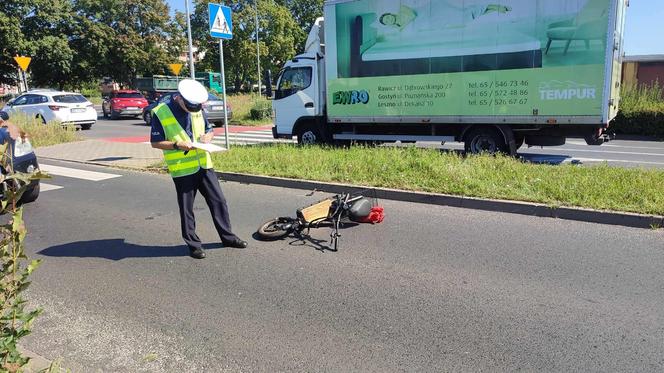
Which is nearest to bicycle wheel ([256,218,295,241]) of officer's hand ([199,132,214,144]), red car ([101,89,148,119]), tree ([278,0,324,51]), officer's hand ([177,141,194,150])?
officer's hand ([199,132,214,144])

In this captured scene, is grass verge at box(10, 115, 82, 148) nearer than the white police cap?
No

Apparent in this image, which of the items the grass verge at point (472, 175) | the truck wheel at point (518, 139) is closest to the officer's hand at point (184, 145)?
the grass verge at point (472, 175)

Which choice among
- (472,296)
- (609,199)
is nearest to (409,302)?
(472,296)

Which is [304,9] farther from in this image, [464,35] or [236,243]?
[236,243]

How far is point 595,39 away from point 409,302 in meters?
7.74

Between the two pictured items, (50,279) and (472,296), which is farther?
(50,279)

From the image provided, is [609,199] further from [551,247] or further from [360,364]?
[360,364]

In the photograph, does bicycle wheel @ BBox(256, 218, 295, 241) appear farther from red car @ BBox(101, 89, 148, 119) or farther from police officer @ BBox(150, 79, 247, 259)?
red car @ BBox(101, 89, 148, 119)

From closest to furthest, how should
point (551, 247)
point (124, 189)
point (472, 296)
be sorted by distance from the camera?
point (472, 296) → point (551, 247) → point (124, 189)

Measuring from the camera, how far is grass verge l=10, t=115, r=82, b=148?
589 inches

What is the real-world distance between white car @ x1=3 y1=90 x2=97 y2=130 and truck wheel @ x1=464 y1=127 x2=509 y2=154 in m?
15.7

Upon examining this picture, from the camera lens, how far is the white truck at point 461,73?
9.64 metres

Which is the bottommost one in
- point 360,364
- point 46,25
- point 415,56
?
point 360,364

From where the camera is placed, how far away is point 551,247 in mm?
5289
